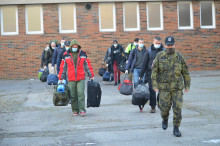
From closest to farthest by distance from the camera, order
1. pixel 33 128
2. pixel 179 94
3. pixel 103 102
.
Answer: pixel 179 94 → pixel 33 128 → pixel 103 102

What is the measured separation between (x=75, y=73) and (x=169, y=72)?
11.9 feet

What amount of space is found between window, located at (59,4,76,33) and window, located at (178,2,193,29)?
603cm

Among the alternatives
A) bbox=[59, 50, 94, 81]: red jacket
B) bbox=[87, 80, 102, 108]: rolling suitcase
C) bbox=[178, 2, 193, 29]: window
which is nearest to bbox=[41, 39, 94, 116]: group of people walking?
bbox=[59, 50, 94, 81]: red jacket

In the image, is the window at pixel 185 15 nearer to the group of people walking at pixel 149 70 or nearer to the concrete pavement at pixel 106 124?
the group of people walking at pixel 149 70

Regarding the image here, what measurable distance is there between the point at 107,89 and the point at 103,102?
176 inches

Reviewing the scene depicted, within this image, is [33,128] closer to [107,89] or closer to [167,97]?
[167,97]

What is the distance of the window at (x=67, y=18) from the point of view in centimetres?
2689

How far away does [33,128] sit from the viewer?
9586 millimetres

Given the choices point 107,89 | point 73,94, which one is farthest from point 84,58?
point 107,89

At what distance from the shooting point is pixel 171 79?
8.08 meters

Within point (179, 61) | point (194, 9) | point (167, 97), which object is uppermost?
point (194, 9)

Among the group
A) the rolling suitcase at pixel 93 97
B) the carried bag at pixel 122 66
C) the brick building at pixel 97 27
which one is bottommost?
the rolling suitcase at pixel 93 97

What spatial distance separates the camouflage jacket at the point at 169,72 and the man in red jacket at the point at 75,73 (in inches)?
135

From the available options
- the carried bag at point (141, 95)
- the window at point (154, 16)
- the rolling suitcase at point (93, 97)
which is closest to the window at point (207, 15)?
the window at point (154, 16)
